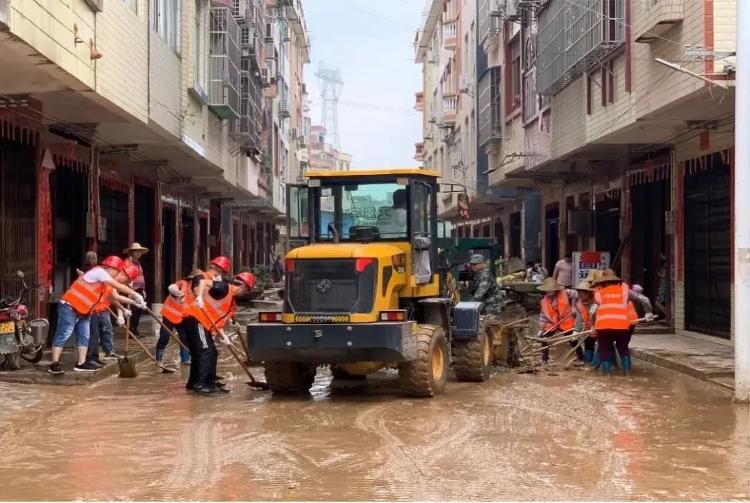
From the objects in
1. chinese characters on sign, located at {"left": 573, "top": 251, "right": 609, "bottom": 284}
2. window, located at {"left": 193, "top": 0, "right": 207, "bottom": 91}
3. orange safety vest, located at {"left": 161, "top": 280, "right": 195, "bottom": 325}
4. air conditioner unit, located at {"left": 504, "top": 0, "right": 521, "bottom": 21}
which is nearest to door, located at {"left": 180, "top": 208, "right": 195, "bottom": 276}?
window, located at {"left": 193, "top": 0, "right": 207, "bottom": 91}

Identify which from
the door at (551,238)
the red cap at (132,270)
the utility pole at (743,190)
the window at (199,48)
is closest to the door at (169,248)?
the window at (199,48)

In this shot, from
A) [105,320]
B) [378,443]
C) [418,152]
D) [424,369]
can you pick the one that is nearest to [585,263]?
[105,320]

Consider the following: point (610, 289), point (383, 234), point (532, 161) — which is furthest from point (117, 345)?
point (532, 161)

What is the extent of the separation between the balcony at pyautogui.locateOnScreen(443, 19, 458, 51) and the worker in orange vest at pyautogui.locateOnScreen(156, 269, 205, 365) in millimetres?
31264

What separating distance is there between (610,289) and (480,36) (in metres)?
21.1

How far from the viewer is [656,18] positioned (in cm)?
1471

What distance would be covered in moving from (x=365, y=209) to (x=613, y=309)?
3.74m

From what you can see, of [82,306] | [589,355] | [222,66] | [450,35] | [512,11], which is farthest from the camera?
[450,35]

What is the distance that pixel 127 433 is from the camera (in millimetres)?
9023

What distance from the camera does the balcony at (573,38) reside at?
17.4m

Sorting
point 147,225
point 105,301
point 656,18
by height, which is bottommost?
point 105,301

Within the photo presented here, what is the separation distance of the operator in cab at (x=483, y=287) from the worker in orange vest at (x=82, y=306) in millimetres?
7301

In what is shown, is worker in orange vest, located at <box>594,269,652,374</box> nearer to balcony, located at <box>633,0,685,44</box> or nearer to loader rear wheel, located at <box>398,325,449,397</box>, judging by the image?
loader rear wheel, located at <box>398,325,449,397</box>

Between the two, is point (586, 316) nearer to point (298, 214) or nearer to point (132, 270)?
point (298, 214)
